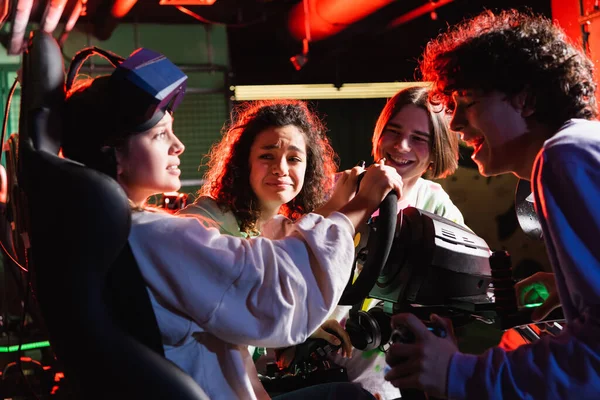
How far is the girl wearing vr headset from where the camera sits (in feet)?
3.91

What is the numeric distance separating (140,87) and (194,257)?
33 centimetres

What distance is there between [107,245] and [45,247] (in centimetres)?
12

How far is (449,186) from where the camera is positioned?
7.59 meters

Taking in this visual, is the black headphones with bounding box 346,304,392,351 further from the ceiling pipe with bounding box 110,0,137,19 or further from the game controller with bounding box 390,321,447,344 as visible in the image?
the ceiling pipe with bounding box 110,0,137,19

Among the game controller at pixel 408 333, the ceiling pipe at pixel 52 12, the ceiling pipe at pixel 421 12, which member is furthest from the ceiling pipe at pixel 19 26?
the game controller at pixel 408 333

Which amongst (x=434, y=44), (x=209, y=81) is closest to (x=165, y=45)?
(x=209, y=81)

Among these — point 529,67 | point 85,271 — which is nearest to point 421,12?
point 529,67

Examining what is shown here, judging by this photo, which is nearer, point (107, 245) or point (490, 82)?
point (107, 245)

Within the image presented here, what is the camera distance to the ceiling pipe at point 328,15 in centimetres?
507

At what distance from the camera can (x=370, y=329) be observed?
1.53m

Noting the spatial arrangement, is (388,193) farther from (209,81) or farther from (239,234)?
(209,81)

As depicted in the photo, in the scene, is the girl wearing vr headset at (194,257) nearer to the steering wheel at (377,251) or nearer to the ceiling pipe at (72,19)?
the steering wheel at (377,251)

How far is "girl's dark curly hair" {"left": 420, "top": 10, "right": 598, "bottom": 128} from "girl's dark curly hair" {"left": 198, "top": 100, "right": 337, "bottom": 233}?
1110 mm

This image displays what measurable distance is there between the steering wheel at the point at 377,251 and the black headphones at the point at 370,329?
6.1 inches
